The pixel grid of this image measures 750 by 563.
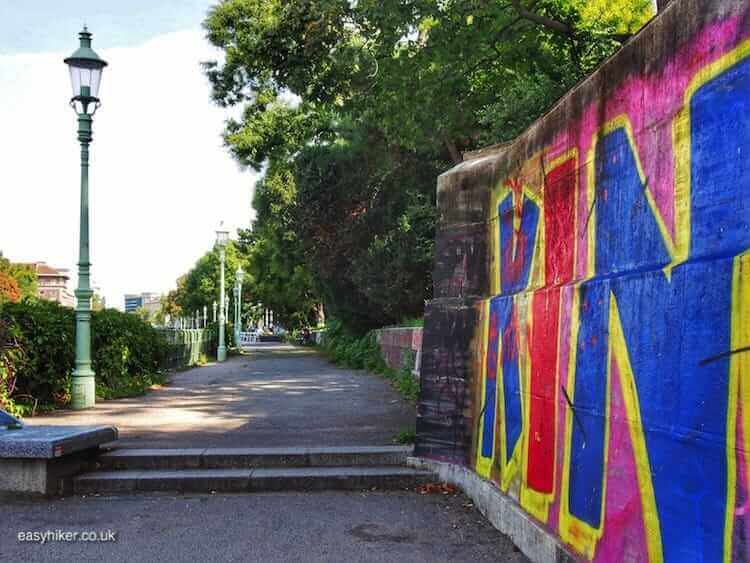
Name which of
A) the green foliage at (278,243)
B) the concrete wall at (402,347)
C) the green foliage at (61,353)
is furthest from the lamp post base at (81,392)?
the green foliage at (278,243)

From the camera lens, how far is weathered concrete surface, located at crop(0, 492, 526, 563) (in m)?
5.13

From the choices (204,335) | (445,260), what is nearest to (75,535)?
(445,260)

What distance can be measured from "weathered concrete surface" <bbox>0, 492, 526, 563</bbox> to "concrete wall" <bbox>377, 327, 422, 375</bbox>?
6752mm

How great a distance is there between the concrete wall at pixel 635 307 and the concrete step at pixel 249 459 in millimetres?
1332

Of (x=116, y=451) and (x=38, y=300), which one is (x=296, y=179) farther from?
(x=116, y=451)

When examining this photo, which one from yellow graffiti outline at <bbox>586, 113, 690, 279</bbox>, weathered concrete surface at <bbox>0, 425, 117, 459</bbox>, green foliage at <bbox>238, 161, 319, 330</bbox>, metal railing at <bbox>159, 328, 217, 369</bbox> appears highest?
green foliage at <bbox>238, 161, 319, 330</bbox>

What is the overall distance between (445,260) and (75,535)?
13.0ft

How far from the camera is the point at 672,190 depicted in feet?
11.9

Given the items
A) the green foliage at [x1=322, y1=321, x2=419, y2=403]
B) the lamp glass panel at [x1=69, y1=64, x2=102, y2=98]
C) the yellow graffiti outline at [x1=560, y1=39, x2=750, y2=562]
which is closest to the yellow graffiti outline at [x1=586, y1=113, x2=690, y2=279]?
the yellow graffiti outline at [x1=560, y1=39, x2=750, y2=562]

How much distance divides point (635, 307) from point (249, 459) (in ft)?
15.6

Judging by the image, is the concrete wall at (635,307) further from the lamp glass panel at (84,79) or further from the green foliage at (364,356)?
the lamp glass panel at (84,79)

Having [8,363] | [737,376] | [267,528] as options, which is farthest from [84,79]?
[737,376]

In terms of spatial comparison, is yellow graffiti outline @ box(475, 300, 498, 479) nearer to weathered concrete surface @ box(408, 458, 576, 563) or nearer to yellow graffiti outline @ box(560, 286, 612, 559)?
weathered concrete surface @ box(408, 458, 576, 563)

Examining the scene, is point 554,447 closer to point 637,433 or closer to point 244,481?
point 637,433
